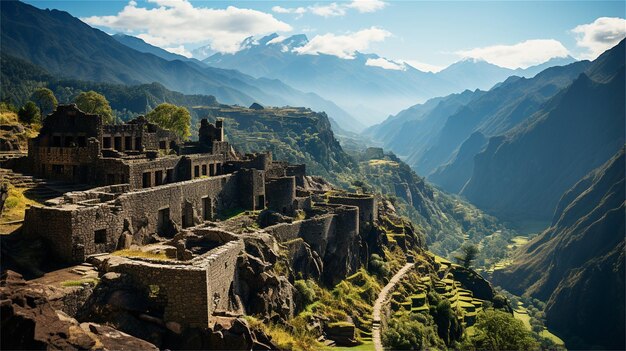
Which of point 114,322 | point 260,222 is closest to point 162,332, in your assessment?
point 114,322

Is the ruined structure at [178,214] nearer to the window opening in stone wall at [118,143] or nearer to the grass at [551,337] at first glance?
the window opening in stone wall at [118,143]

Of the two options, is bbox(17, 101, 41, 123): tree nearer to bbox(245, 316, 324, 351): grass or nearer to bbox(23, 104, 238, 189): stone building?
bbox(23, 104, 238, 189): stone building

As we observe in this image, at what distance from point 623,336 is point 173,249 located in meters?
180

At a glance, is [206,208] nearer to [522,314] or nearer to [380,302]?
[380,302]

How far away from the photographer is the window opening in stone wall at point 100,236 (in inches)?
1144

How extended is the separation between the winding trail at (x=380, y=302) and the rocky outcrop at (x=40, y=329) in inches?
1187

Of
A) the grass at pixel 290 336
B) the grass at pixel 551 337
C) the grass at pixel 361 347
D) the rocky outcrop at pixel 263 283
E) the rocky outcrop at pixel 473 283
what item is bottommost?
the grass at pixel 551 337

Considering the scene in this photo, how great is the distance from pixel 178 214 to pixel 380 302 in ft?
93.9

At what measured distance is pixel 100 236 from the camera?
29578mm

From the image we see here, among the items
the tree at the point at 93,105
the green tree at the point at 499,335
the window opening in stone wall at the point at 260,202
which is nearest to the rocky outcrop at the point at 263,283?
the window opening in stone wall at the point at 260,202

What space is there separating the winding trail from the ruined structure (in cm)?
467

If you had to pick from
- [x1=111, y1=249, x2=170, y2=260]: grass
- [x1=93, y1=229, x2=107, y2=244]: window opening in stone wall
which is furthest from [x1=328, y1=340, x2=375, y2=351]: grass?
[x1=93, y1=229, x2=107, y2=244]: window opening in stone wall

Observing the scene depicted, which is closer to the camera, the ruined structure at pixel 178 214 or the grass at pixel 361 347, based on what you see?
the ruined structure at pixel 178 214

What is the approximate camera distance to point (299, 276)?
4850 cm
